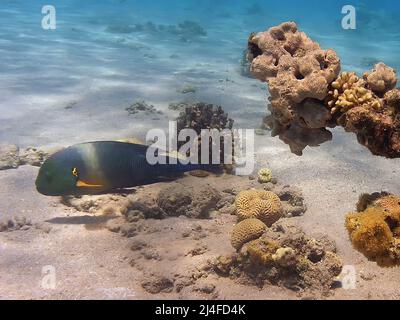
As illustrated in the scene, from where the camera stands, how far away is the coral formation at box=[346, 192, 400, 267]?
2.69m

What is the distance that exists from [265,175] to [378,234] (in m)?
3.06

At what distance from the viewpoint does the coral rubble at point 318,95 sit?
3.05 meters

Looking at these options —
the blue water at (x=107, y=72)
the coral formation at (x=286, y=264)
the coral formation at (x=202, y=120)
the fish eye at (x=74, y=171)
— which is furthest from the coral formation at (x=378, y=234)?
the blue water at (x=107, y=72)

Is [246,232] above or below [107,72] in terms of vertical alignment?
below

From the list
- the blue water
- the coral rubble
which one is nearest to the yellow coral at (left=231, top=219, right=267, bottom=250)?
the coral rubble

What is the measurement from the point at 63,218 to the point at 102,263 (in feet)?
4.04

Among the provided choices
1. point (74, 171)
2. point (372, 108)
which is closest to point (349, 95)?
point (372, 108)

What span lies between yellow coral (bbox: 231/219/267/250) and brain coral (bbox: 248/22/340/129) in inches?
43.7

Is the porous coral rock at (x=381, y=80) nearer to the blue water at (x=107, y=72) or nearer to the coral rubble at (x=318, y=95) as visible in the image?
the coral rubble at (x=318, y=95)

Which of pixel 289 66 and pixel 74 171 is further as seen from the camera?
pixel 74 171

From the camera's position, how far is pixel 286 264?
11.2 ft

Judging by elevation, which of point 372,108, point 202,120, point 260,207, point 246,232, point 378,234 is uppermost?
point 372,108

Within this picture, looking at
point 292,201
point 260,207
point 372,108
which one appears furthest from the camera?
point 292,201

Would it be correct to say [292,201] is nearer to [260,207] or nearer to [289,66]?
[260,207]
